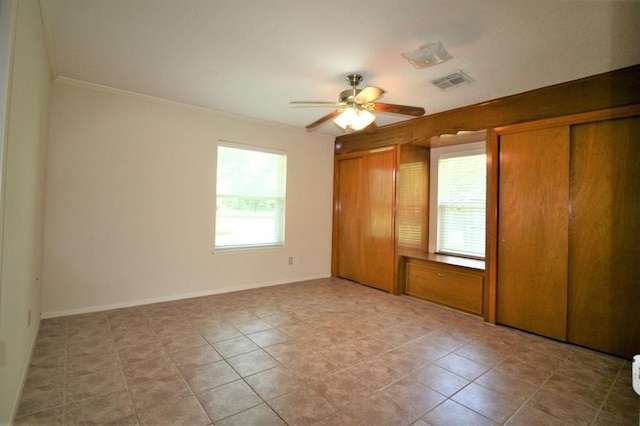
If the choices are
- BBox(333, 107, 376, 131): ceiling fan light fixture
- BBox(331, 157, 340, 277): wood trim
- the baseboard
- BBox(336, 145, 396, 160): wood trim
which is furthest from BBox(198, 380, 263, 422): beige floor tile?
BBox(336, 145, 396, 160): wood trim

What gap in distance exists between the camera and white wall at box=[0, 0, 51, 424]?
1468mm

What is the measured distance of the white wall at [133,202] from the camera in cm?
328

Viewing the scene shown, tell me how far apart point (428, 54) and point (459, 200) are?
9.12 feet

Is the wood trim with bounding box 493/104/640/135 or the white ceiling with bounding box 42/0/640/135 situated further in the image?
the wood trim with bounding box 493/104/640/135

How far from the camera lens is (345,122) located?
2926 mm

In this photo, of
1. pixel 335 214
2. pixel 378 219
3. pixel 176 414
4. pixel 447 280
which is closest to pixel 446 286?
pixel 447 280

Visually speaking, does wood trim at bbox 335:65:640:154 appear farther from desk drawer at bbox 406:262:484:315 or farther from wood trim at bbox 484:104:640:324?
desk drawer at bbox 406:262:484:315

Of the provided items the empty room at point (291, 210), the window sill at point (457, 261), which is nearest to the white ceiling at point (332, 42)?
the empty room at point (291, 210)

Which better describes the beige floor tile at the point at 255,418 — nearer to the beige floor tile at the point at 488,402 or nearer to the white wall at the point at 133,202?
the beige floor tile at the point at 488,402

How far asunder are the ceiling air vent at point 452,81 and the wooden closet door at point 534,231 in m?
0.87

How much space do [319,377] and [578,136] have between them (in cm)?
322

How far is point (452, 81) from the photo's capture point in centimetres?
298

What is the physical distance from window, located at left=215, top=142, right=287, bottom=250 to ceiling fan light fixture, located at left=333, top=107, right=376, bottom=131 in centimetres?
207

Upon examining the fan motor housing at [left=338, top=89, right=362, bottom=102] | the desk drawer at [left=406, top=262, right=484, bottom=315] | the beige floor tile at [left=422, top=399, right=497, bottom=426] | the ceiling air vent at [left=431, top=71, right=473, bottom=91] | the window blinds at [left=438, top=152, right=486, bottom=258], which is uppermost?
the ceiling air vent at [left=431, top=71, right=473, bottom=91]
